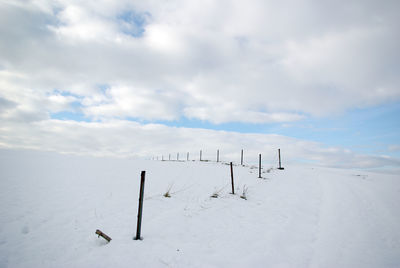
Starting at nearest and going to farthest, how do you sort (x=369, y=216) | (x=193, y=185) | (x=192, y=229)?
(x=192, y=229) < (x=369, y=216) < (x=193, y=185)

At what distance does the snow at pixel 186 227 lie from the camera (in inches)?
163

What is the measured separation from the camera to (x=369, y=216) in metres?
6.80

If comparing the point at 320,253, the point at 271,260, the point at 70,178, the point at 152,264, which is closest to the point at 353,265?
the point at 320,253

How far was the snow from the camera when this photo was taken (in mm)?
4137

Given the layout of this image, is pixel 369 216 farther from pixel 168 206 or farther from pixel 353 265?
pixel 168 206

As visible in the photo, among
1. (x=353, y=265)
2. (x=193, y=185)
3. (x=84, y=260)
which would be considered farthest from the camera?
(x=193, y=185)

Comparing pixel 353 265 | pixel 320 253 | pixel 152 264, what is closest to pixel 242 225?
pixel 320 253

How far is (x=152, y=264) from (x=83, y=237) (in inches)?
82.2

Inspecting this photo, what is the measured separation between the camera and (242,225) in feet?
20.2

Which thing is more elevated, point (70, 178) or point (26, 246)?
point (70, 178)

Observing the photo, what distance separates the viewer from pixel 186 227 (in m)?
5.75

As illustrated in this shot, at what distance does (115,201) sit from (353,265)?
7.25 meters

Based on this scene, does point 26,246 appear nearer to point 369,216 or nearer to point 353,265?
point 353,265

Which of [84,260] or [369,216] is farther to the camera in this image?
[369,216]
